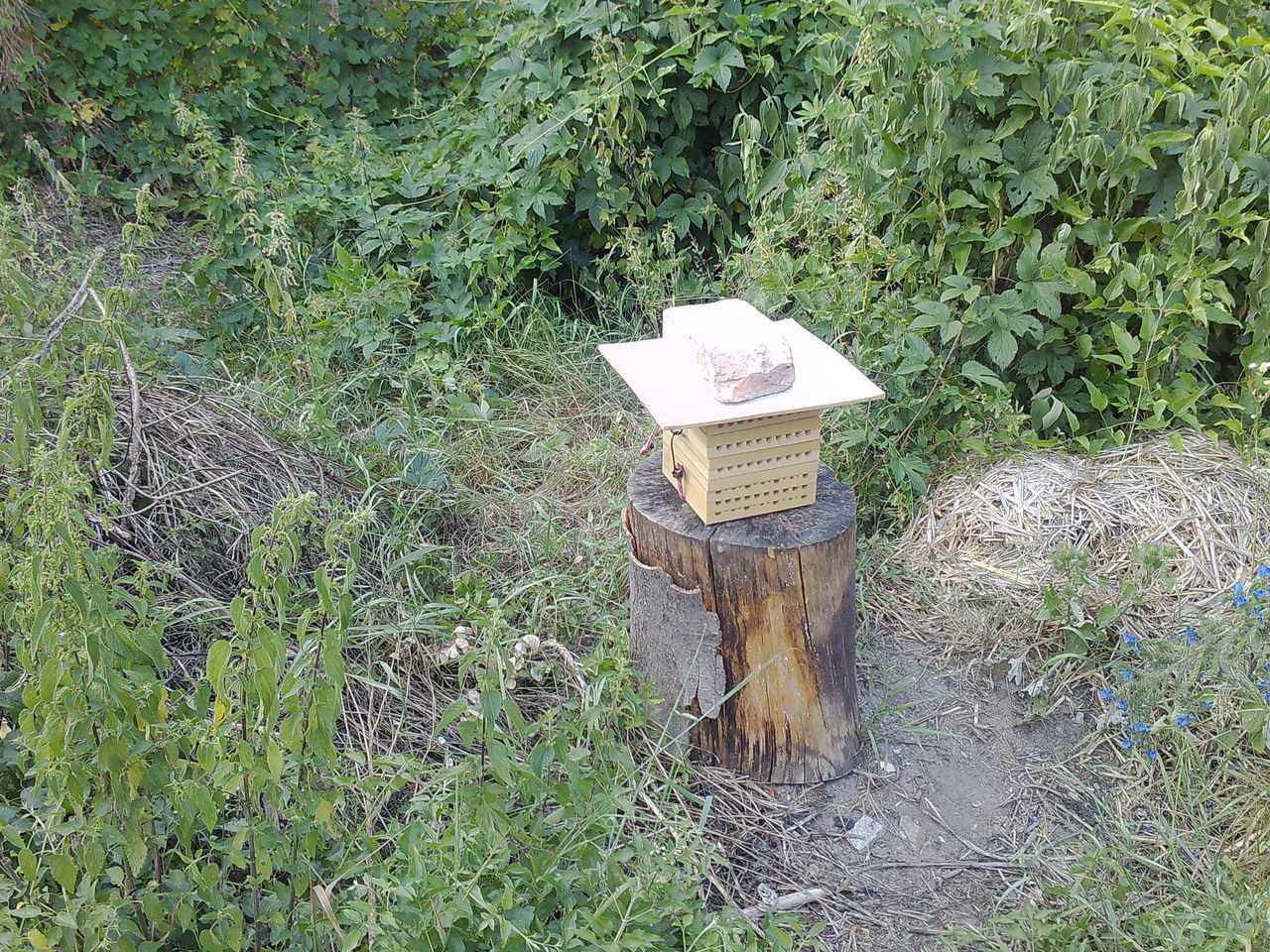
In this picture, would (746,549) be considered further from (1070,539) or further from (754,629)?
(1070,539)

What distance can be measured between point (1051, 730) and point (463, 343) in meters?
2.68

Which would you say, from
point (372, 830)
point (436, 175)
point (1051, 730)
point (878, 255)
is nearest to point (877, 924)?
point (1051, 730)

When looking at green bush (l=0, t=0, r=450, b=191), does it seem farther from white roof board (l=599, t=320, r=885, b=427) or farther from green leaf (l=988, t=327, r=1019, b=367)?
green leaf (l=988, t=327, r=1019, b=367)

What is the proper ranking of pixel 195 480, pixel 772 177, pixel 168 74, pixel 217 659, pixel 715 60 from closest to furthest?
1. pixel 217 659
2. pixel 195 480
3. pixel 772 177
4. pixel 715 60
5. pixel 168 74

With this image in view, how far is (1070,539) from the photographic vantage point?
321 centimetres

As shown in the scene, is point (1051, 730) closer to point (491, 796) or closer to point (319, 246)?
point (491, 796)

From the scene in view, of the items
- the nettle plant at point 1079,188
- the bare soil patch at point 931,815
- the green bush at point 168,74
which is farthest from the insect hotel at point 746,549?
the green bush at point 168,74

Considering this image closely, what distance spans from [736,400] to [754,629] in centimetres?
58

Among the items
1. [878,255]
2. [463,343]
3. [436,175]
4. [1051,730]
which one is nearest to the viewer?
[1051,730]

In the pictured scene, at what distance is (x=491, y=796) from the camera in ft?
6.45

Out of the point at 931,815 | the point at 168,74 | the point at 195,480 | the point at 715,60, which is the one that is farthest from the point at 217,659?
the point at 168,74

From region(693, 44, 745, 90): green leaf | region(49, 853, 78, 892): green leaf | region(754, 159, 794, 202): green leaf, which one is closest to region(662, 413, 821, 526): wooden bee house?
region(49, 853, 78, 892): green leaf

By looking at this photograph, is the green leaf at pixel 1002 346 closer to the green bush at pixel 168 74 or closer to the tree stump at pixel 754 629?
the tree stump at pixel 754 629

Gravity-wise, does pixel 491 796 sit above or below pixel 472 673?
above
